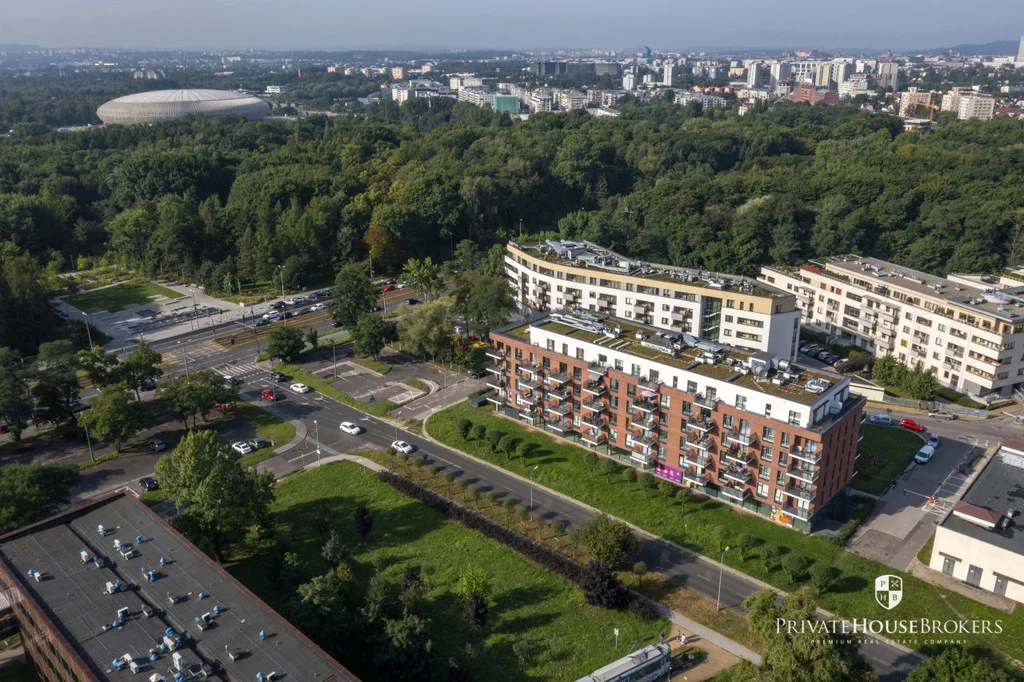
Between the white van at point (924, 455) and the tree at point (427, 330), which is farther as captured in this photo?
the tree at point (427, 330)

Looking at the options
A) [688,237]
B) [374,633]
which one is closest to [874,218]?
[688,237]

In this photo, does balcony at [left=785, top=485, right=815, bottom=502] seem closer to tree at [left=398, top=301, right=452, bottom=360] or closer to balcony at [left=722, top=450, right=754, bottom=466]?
balcony at [left=722, top=450, right=754, bottom=466]

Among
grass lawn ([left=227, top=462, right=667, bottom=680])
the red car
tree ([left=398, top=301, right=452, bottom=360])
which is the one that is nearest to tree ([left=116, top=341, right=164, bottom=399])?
grass lawn ([left=227, top=462, right=667, bottom=680])

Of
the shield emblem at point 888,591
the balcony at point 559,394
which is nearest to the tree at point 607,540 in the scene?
the shield emblem at point 888,591

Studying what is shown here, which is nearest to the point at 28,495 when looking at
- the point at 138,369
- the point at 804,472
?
the point at 138,369

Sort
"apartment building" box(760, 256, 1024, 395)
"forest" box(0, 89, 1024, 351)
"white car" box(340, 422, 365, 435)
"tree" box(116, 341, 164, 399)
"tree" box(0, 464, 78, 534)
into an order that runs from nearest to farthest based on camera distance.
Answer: "tree" box(0, 464, 78, 534) < "white car" box(340, 422, 365, 435) < "tree" box(116, 341, 164, 399) < "apartment building" box(760, 256, 1024, 395) < "forest" box(0, 89, 1024, 351)

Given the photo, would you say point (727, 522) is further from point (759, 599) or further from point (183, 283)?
point (183, 283)

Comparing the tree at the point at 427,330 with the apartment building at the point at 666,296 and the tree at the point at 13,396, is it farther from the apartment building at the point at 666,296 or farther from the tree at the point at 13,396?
the tree at the point at 13,396
